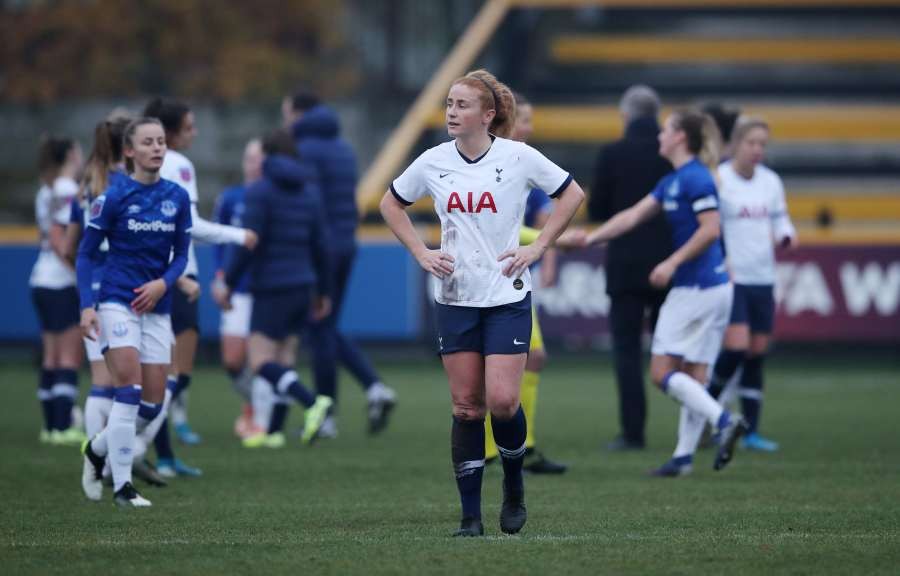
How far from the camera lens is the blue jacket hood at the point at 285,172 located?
11734 mm

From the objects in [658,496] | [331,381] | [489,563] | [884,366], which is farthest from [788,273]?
[489,563]

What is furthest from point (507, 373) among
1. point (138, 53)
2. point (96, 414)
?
point (138, 53)

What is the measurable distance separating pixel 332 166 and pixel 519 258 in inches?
234

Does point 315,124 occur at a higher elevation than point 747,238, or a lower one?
higher

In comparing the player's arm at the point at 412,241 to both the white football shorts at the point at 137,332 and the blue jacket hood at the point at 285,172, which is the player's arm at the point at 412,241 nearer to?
the white football shorts at the point at 137,332

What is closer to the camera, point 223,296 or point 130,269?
point 130,269

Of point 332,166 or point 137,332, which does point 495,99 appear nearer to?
point 137,332

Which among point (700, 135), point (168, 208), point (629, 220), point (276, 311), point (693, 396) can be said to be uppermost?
point (700, 135)

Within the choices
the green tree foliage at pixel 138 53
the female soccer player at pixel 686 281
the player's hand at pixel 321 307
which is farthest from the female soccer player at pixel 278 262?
the green tree foliage at pixel 138 53

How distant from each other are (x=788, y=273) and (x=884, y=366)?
6.16 feet

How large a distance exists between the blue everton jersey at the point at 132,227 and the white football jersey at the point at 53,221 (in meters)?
2.81

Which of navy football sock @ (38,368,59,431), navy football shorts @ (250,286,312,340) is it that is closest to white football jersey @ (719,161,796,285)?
navy football shorts @ (250,286,312,340)

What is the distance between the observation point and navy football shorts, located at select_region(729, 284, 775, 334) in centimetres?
1160

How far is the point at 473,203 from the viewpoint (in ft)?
23.8
